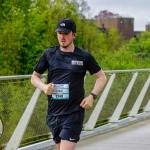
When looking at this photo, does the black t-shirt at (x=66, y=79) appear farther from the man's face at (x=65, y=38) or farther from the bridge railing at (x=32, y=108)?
the bridge railing at (x=32, y=108)

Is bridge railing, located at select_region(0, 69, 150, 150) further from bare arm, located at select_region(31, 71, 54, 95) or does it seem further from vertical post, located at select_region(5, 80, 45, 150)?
bare arm, located at select_region(31, 71, 54, 95)

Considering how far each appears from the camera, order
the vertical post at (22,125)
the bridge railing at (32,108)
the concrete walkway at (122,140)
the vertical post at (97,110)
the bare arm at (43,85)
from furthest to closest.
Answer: the vertical post at (97,110) → the concrete walkway at (122,140) → the vertical post at (22,125) → the bridge railing at (32,108) → the bare arm at (43,85)

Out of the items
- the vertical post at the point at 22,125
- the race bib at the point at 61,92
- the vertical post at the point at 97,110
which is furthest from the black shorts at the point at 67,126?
the vertical post at the point at 97,110

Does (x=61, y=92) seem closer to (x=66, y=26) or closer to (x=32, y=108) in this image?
(x=66, y=26)

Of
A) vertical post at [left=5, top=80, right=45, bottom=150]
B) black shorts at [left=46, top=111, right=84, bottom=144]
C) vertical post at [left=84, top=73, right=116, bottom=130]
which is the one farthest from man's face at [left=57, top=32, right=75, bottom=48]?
vertical post at [left=84, top=73, right=116, bottom=130]

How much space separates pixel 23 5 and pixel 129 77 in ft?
138

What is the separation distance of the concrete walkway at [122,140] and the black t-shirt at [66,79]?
3367 mm

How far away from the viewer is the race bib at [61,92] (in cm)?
488

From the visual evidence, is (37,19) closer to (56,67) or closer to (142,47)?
(142,47)

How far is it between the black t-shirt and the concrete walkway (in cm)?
337

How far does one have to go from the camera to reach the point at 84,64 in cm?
504

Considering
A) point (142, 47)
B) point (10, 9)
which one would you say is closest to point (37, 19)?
point (10, 9)

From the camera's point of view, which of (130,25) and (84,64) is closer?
(84,64)

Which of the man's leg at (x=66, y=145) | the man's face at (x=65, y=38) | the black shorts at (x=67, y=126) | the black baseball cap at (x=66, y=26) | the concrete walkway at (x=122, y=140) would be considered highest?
the black baseball cap at (x=66, y=26)
